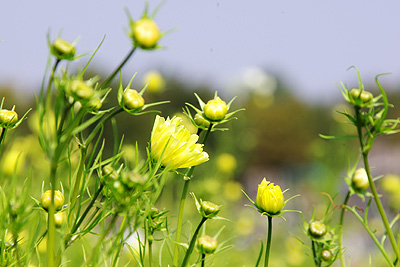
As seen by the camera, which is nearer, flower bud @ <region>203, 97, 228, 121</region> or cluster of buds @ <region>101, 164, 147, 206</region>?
cluster of buds @ <region>101, 164, 147, 206</region>

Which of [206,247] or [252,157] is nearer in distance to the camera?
[206,247]

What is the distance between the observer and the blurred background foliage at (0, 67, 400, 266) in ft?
5.57

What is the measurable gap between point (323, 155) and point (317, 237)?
2.49 m

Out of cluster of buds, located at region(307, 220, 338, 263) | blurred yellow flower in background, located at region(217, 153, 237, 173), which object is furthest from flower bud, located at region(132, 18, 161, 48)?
blurred yellow flower in background, located at region(217, 153, 237, 173)

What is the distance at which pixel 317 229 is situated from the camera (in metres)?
0.56

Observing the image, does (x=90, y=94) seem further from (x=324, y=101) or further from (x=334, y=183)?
(x=324, y=101)

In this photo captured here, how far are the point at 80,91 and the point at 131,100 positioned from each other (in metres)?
0.06

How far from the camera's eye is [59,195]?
44 centimetres

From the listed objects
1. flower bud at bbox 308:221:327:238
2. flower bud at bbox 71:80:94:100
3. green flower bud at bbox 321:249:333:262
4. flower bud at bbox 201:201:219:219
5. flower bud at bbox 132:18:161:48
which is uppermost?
flower bud at bbox 132:18:161:48

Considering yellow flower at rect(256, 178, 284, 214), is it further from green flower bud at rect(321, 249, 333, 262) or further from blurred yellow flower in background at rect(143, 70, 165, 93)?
blurred yellow flower in background at rect(143, 70, 165, 93)

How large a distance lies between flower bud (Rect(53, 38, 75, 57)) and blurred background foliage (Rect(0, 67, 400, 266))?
0.09 metres

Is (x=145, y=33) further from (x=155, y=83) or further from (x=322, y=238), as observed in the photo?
(x=155, y=83)

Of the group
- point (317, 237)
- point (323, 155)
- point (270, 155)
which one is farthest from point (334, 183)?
point (270, 155)

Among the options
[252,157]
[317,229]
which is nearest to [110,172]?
[317,229]
